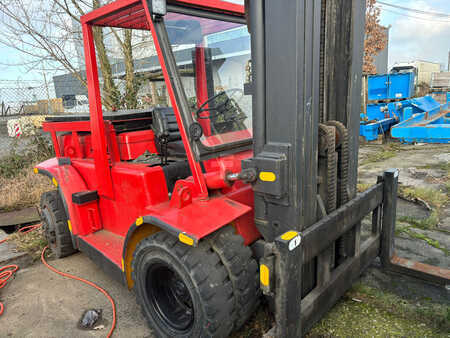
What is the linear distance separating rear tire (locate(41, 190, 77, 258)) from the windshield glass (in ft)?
7.32

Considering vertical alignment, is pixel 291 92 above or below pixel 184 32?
below

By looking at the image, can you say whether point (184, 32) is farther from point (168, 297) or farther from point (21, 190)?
point (21, 190)

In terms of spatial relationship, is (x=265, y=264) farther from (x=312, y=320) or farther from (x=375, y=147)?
(x=375, y=147)

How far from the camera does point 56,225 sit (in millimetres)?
3451

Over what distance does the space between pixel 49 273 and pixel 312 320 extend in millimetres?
2720

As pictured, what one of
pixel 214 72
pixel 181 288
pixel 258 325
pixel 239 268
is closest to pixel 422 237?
pixel 258 325

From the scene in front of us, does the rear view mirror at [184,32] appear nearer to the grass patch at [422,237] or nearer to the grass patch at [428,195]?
the grass patch at [422,237]

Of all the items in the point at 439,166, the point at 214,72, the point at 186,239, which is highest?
the point at 214,72

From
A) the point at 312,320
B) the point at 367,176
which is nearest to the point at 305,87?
the point at 312,320

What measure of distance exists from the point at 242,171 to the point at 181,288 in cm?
98

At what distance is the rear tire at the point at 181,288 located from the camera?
5.91 ft

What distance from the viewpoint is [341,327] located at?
2201 mm

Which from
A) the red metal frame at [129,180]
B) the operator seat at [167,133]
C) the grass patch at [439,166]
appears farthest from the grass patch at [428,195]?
the operator seat at [167,133]

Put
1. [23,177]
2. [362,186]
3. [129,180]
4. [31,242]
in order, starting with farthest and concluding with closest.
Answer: [23,177], [362,186], [31,242], [129,180]
